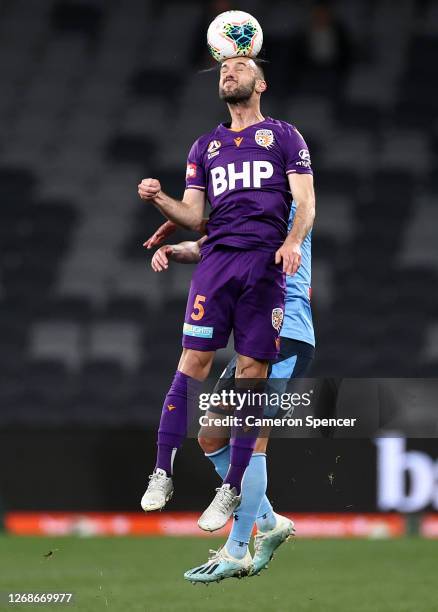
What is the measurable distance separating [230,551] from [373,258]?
7.48 m

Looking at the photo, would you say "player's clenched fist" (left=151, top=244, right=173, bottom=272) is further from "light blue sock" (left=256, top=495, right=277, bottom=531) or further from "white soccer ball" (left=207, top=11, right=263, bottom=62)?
"light blue sock" (left=256, top=495, right=277, bottom=531)

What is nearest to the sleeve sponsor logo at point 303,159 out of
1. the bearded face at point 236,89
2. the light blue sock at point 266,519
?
the bearded face at point 236,89

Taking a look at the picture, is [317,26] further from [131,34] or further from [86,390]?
[86,390]

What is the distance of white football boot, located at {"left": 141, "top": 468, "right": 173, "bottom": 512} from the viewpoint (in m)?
5.70

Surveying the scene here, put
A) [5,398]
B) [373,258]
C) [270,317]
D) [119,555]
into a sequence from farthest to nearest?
[373,258] < [5,398] < [119,555] < [270,317]

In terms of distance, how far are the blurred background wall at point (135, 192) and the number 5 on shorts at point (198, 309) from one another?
4771 mm

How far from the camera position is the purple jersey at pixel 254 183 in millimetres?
5973

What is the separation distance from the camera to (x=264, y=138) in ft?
19.8

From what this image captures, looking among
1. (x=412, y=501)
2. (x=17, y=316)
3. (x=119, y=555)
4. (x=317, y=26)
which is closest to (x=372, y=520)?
(x=412, y=501)

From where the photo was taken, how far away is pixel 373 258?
1326 cm

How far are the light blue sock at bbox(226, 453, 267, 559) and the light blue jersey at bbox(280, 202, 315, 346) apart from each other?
24.9 inches

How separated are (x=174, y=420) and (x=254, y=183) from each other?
3.65ft

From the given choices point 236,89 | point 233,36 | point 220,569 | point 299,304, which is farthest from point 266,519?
point 233,36

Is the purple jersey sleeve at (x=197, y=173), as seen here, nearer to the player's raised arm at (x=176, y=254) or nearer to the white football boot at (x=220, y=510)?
the player's raised arm at (x=176, y=254)
